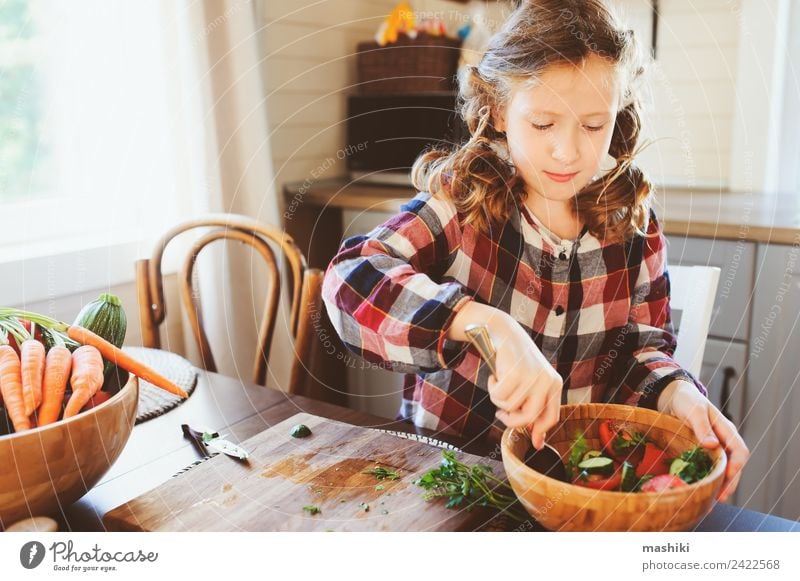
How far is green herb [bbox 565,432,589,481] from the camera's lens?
524 mm

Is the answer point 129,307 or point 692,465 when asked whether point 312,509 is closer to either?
point 692,465

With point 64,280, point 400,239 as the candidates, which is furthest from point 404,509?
point 64,280

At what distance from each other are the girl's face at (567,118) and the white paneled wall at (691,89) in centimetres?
86

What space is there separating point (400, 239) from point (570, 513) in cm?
35

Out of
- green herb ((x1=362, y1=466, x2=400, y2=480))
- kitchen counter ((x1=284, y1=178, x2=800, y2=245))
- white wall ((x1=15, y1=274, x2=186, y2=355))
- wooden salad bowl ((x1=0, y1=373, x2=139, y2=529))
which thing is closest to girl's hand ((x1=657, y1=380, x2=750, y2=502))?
green herb ((x1=362, y1=466, x2=400, y2=480))

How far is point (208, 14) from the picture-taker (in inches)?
45.5

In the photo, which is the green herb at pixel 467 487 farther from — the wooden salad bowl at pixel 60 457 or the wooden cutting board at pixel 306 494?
the wooden salad bowl at pixel 60 457

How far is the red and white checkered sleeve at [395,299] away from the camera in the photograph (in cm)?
59

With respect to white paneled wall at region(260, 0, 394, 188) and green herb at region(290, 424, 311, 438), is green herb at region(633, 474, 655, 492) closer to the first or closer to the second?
green herb at region(290, 424, 311, 438)

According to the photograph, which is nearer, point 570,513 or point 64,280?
point 570,513

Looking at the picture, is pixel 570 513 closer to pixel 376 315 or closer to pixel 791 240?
pixel 376 315

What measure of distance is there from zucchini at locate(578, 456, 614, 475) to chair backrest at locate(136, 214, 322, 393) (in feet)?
1.66

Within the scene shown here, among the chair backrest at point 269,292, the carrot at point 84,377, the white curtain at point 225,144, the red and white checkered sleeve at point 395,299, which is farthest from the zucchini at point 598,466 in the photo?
the white curtain at point 225,144

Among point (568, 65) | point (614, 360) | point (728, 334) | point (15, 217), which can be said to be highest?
point (568, 65)
